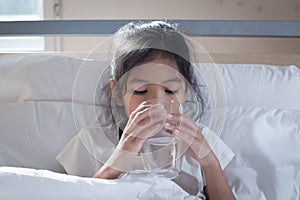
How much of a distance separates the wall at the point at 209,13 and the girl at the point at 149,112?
2.90 ft

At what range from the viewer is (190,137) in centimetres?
90

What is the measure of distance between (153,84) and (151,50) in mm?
81

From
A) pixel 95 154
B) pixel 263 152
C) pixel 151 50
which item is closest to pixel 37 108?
pixel 95 154

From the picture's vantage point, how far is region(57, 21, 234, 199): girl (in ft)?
2.81

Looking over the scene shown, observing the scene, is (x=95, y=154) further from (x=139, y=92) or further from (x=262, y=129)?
(x=262, y=129)

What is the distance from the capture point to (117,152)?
0.91 metres

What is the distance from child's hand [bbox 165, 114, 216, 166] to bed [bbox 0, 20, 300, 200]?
0.12 metres

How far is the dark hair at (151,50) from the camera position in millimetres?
902

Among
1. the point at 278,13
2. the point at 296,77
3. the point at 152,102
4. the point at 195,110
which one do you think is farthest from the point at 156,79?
the point at 278,13

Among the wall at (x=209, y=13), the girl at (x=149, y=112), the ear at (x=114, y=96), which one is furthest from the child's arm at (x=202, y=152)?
the wall at (x=209, y=13)

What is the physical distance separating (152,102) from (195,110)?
150 millimetres

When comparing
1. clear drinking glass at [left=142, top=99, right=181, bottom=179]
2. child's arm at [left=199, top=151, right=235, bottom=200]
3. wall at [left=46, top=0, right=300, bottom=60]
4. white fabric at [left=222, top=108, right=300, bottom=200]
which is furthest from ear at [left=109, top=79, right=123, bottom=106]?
wall at [left=46, top=0, right=300, bottom=60]

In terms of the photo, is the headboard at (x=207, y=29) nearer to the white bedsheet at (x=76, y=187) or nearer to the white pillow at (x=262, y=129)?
the white pillow at (x=262, y=129)

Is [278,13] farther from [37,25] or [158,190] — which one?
[158,190]
